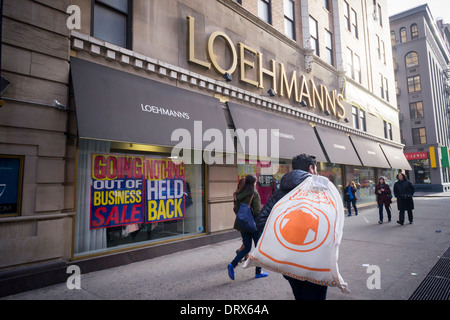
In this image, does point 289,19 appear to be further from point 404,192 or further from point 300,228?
point 300,228

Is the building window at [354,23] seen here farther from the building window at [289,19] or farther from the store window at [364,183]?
the store window at [364,183]

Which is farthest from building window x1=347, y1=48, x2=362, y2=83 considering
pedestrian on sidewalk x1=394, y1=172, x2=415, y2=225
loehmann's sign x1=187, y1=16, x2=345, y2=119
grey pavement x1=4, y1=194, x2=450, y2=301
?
grey pavement x1=4, y1=194, x2=450, y2=301

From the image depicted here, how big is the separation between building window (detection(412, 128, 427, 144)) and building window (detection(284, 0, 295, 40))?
3313 cm

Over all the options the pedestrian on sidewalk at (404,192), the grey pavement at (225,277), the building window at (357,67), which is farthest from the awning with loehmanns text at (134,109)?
the building window at (357,67)

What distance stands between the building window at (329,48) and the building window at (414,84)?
2948cm

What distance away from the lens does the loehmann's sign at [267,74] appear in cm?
819

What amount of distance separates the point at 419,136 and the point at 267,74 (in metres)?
36.3

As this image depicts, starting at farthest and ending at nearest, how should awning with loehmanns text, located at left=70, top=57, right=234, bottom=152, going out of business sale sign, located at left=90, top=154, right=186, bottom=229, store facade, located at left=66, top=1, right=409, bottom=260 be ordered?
going out of business sale sign, located at left=90, top=154, right=186, bottom=229
store facade, located at left=66, top=1, right=409, bottom=260
awning with loehmanns text, located at left=70, top=57, right=234, bottom=152

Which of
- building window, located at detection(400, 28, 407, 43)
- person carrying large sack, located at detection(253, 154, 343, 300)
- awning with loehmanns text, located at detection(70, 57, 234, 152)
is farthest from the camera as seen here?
building window, located at detection(400, 28, 407, 43)

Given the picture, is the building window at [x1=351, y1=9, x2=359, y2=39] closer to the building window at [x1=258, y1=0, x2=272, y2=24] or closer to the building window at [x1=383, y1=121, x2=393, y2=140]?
the building window at [x1=383, y1=121, x2=393, y2=140]

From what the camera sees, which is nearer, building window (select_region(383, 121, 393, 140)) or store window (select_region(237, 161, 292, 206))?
store window (select_region(237, 161, 292, 206))

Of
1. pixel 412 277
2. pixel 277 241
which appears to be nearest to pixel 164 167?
pixel 277 241

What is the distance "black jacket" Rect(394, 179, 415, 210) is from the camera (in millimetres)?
9703

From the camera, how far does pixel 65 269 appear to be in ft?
15.6
